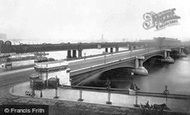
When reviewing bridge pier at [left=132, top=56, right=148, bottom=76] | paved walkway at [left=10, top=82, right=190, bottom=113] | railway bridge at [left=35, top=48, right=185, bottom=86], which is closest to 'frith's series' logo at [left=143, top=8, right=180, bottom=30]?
paved walkway at [left=10, top=82, right=190, bottom=113]

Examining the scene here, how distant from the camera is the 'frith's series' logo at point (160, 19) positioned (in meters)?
22.2

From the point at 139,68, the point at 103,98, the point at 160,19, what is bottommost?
the point at 139,68

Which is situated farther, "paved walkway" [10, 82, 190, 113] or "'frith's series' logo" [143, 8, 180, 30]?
A: "'frith's series' logo" [143, 8, 180, 30]

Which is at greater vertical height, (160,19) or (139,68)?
(160,19)

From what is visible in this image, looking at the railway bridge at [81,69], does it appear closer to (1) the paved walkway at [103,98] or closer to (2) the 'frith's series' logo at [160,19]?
(1) the paved walkway at [103,98]

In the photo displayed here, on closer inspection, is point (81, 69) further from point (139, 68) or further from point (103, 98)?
point (139, 68)

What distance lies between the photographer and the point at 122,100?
1891 cm

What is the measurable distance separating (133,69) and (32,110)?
52.7 meters

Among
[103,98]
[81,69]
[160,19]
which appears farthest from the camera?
[81,69]

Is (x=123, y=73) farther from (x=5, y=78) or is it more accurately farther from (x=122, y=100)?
(x=122, y=100)

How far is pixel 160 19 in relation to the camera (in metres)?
24.7

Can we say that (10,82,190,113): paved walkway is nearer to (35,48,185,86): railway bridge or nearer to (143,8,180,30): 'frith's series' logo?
(35,48,185,86): railway bridge

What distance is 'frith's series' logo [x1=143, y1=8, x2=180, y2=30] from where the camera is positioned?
22.2 meters

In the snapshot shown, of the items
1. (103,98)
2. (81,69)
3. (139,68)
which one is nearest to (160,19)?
(103,98)
